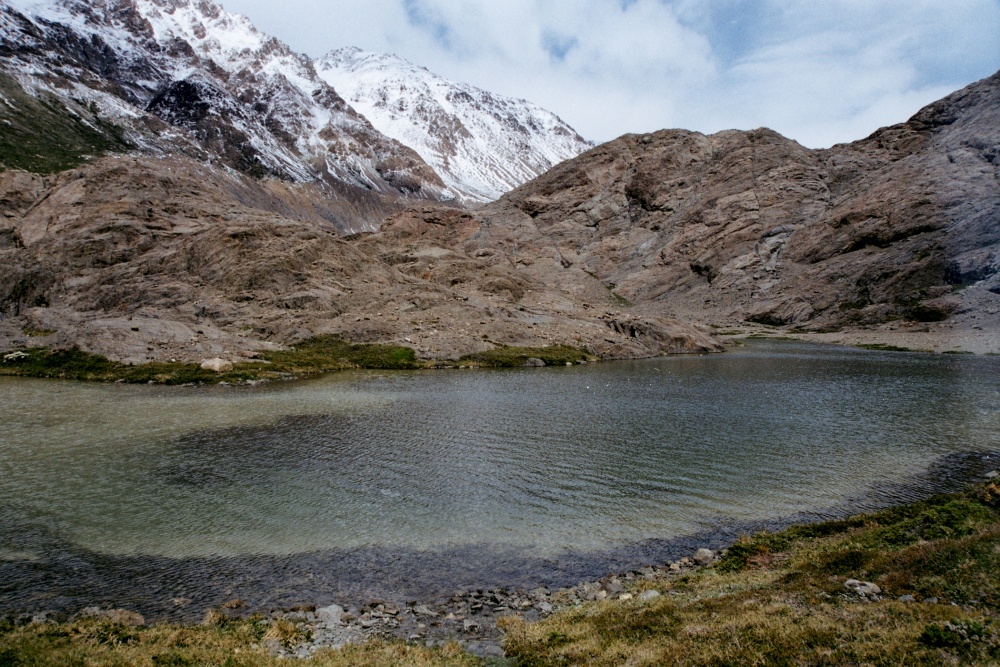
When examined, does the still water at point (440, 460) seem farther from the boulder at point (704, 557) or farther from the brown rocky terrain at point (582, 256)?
the brown rocky terrain at point (582, 256)

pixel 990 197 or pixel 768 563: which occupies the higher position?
pixel 990 197

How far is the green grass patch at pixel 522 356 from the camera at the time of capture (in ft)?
215

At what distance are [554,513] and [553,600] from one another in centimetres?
558

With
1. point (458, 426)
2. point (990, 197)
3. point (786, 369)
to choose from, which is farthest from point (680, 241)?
point (458, 426)

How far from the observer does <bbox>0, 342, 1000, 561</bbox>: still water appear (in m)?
18.3

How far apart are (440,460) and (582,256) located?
502 feet

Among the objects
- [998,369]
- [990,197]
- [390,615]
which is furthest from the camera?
[990,197]

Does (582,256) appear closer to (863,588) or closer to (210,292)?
(210,292)

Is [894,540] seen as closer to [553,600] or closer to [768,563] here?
[768,563]

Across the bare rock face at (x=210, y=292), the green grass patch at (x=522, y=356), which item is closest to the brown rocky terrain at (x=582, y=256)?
the bare rock face at (x=210, y=292)

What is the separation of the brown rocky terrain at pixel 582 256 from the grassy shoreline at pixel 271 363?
217cm

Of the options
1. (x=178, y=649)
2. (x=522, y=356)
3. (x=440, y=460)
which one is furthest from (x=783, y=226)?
(x=178, y=649)

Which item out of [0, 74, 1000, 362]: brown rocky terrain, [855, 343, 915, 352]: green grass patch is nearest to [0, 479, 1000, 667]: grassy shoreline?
[0, 74, 1000, 362]: brown rocky terrain

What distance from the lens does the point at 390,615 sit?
13.5m
